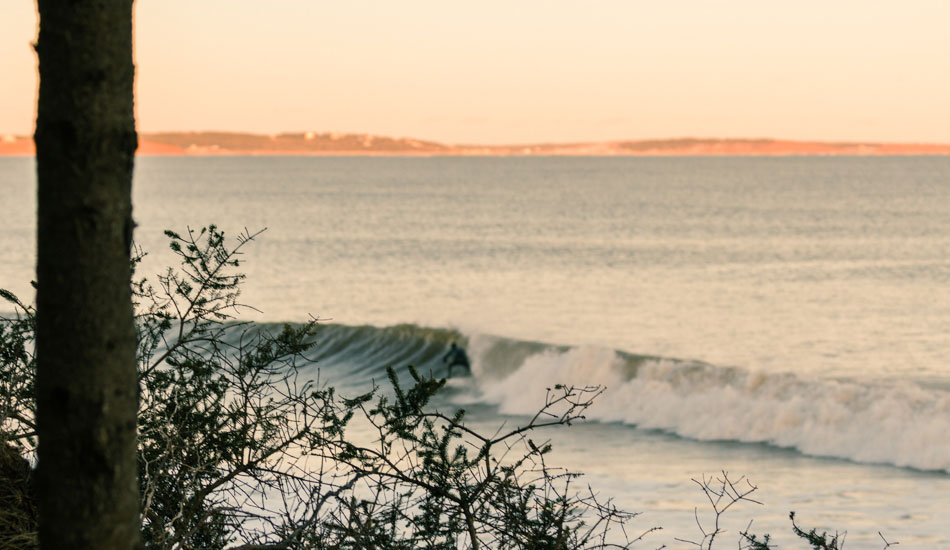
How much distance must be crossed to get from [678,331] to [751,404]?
9774 millimetres

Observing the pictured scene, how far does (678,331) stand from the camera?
29.3m

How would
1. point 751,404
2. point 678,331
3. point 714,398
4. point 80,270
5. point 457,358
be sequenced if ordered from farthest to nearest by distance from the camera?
1. point 678,331
2. point 457,358
3. point 714,398
4. point 751,404
5. point 80,270

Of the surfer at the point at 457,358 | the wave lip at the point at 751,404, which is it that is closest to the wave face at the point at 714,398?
the wave lip at the point at 751,404

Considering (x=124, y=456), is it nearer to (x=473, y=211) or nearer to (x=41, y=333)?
(x=41, y=333)

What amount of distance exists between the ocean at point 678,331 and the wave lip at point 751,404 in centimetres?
5

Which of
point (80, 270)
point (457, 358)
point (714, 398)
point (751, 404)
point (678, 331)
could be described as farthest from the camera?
point (678, 331)

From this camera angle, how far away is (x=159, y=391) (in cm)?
526

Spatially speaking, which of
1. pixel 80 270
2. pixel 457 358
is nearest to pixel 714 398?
pixel 457 358

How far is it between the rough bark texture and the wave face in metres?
11.4

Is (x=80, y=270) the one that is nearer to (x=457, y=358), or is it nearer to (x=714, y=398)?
(x=714, y=398)

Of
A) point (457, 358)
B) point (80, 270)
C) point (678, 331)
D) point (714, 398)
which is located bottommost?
point (457, 358)

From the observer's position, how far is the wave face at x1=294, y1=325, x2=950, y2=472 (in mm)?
16953

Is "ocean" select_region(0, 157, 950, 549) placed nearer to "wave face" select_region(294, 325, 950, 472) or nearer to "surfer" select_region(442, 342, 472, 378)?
"wave face" select_region(294, 325, 950, 472)

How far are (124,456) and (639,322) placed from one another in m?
29.4
